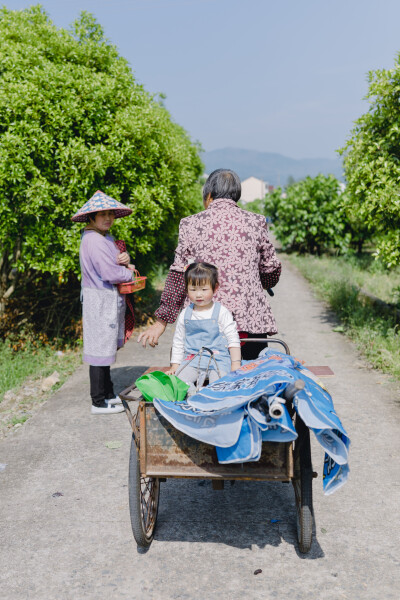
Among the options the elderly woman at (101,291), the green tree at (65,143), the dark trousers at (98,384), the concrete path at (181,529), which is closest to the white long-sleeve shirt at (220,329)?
the concrete path at (181,529)

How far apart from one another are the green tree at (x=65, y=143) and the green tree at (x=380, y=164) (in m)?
2.73

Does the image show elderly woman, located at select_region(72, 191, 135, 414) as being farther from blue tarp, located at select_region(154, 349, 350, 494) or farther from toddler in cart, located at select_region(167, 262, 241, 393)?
blue tarp, located at select_region(154, 349, 350, 494)

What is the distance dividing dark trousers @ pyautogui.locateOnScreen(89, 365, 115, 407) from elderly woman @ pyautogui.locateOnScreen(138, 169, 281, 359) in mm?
1766

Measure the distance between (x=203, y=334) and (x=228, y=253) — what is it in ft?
1.91

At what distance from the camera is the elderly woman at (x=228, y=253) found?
3920 mm

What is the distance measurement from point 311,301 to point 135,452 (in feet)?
31.0

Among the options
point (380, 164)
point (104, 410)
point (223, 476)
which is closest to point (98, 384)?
point (104, 410)

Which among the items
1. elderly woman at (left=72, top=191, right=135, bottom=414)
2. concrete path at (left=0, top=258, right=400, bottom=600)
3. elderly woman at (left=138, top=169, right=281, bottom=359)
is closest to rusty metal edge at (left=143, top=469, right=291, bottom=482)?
concrete path at (left=0, top=258, right=400, bottom=600)

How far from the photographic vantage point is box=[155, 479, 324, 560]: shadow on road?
352cm

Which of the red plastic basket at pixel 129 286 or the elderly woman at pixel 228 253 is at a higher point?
the elderly woman at pixel 228 253

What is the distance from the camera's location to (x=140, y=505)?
320 cm

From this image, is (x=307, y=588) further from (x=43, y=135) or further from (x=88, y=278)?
(x=43, y=135)

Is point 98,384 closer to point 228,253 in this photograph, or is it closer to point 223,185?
point 228,253

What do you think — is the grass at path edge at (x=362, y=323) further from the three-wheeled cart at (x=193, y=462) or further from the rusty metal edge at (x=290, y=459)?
the rusty metal edge at (x=290, y=459)
